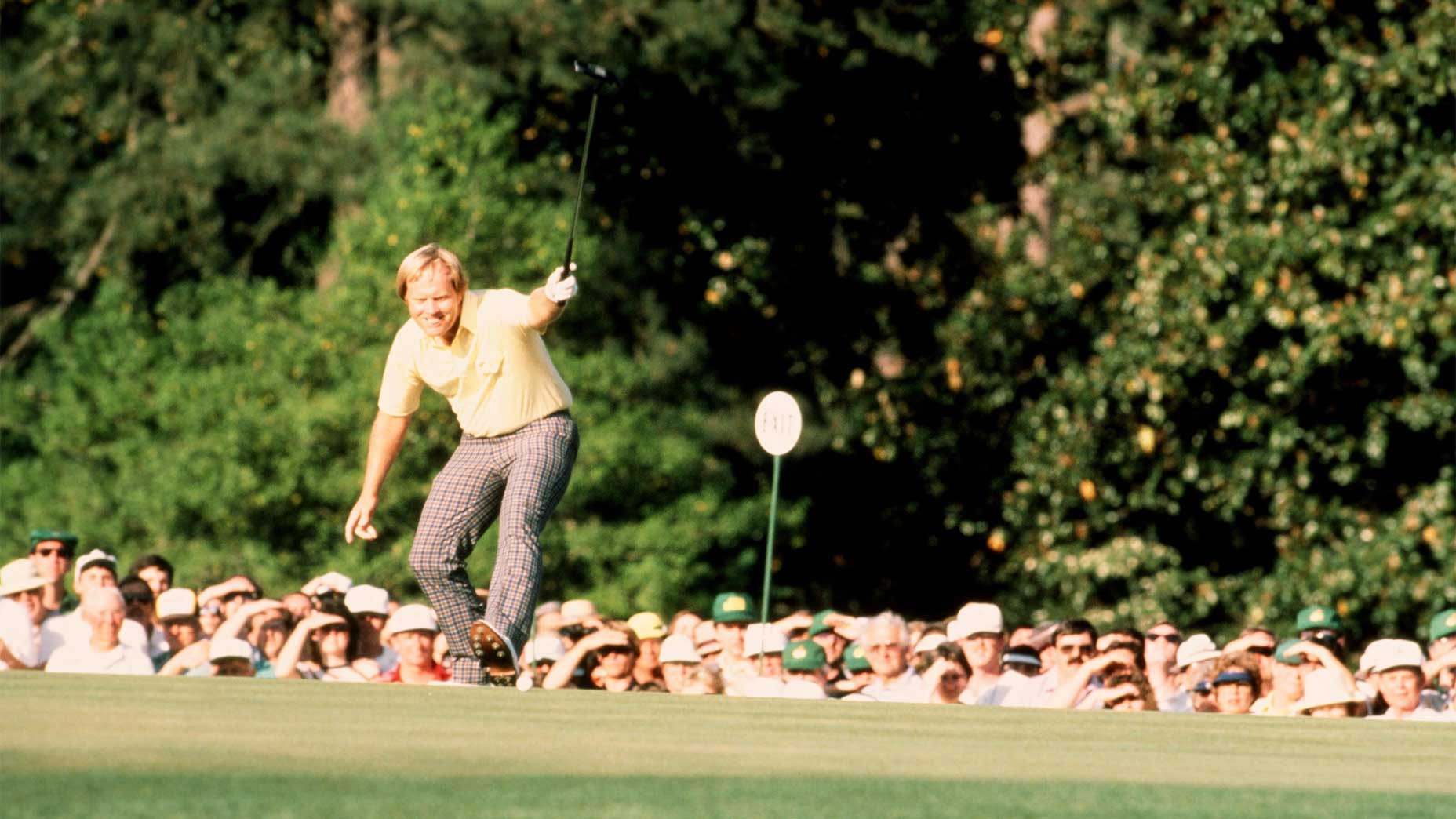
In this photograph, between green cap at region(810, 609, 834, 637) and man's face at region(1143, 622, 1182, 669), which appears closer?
man's face at region(1143, 622, 1182, 669)

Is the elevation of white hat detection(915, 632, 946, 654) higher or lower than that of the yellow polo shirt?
lower

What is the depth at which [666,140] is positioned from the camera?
78.2 ft

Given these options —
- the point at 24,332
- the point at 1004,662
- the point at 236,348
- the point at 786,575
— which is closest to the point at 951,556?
the point at 786,575

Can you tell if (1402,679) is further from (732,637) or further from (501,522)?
(501,522)

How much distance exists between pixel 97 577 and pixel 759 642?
289 centimetres

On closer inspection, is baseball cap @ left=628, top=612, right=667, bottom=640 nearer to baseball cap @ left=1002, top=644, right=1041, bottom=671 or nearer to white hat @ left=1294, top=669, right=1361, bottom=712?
baseball cap @ left=1002, top=644, right=1041, bottom=671

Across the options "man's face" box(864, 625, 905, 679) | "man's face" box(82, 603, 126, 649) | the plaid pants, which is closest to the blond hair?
the plaid pants

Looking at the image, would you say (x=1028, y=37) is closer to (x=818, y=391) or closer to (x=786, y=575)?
(x=818, y=391)

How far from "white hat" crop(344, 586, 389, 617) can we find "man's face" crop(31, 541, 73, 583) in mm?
1400

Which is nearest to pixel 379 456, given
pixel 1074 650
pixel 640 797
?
pixel 1074 650

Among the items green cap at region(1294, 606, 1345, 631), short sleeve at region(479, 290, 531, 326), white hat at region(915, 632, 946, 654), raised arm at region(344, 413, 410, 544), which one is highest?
short sleeve at region(479, 290, 531, 326)

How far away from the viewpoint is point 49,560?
1116 cm

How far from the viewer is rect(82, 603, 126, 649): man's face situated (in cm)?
984

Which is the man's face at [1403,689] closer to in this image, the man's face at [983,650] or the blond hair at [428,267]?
the man's face at [983,650]
